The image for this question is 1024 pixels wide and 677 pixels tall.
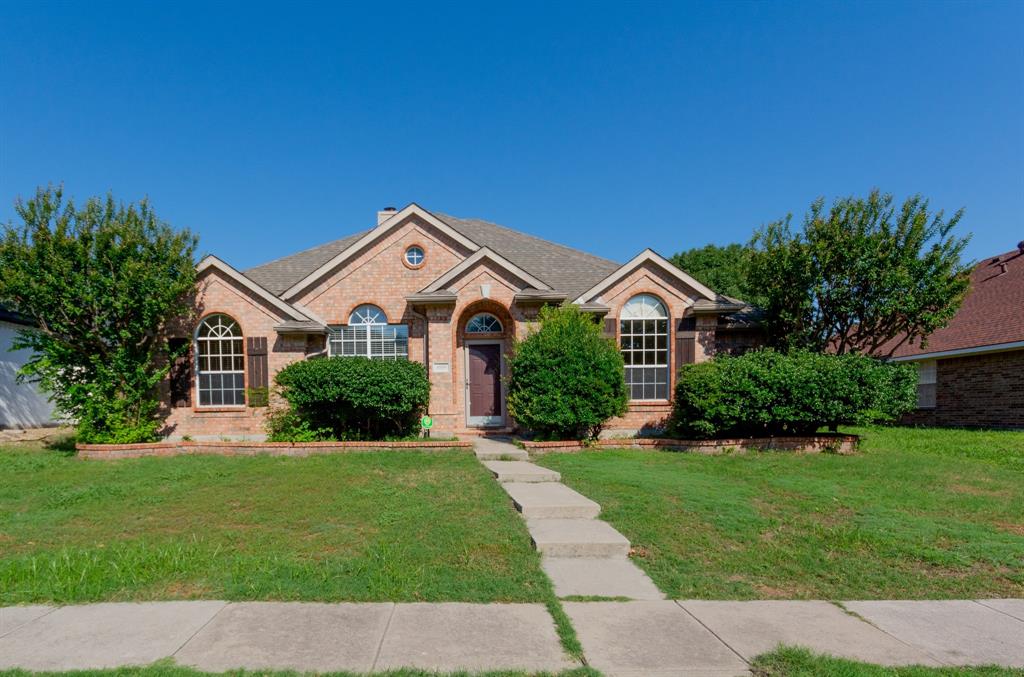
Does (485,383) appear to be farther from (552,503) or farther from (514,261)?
(552,503)

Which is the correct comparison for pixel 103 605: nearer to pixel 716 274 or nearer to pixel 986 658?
pixel 986 658

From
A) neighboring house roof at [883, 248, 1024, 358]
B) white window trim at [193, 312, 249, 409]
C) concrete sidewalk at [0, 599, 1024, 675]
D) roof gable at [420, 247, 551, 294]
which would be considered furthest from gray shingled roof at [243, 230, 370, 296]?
neighboring house roof at [883, 248, 1024, 358]

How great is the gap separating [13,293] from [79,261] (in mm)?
1403

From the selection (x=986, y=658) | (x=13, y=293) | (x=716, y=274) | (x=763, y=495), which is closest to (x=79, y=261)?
(x=13, y=293)

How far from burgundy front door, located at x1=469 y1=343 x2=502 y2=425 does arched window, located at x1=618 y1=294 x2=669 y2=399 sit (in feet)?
11.8

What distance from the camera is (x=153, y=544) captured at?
553 centimetres

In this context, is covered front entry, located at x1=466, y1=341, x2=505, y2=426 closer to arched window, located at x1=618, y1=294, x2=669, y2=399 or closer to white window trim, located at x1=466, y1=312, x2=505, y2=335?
white window trim, located at x1=466, y1=312, x2=505, y2=335

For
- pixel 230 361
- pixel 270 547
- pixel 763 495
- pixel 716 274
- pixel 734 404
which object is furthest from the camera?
pixel 716 274

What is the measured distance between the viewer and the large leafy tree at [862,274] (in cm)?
1191

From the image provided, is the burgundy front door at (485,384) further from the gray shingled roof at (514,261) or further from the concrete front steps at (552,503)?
the concrete front steps at (552,503)

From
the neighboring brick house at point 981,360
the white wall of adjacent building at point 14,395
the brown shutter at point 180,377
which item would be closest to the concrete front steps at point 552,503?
the brown shutter at point 180,377

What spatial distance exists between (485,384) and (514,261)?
4.49m

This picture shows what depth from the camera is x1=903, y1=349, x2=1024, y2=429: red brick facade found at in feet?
50.4

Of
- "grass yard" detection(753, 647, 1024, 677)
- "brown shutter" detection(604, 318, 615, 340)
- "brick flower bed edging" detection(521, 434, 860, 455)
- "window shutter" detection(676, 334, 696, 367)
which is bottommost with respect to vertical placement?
"brick flower bed edging" detection(521, 434, 860, 455)
